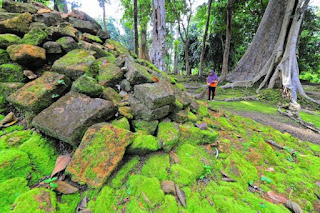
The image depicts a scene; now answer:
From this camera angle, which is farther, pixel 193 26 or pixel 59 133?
pixel 193 26

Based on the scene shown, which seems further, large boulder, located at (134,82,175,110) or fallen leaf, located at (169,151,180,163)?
large boulder, located at (134,82,175,110)

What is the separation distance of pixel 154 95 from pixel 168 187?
1259 millimetres

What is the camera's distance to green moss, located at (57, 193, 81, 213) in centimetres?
137

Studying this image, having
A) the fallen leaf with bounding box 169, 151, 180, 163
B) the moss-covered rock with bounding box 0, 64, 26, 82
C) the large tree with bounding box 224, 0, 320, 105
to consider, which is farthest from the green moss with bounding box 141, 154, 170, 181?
the large tree with bounding box 224, 0, 320, 105

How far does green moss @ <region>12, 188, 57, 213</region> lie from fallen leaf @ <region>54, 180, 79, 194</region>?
3.8 inches

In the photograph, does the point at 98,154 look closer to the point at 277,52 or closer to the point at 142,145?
the point at 142,145

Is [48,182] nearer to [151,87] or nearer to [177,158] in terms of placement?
[177,158]

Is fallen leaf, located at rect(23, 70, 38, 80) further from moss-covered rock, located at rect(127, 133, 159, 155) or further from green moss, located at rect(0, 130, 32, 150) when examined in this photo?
moss-covered rock, located at rect(127, 133, 159, 155)

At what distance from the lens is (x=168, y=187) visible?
163 centimetres

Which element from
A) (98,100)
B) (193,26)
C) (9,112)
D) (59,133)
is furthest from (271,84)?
(193,26)

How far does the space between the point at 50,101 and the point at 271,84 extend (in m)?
9.95

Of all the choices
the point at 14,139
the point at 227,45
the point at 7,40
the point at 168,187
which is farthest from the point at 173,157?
the point at 227,45

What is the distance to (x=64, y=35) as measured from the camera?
3020 mm

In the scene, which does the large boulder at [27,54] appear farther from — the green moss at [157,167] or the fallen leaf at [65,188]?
the green moss at [157,167]
